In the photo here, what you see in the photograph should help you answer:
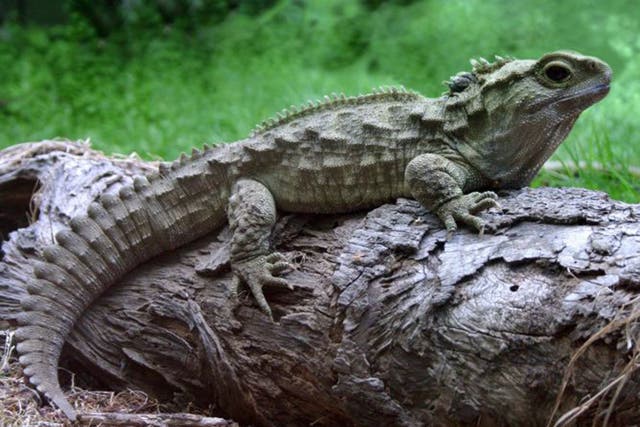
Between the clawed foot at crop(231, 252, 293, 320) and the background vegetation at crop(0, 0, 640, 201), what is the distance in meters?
3.97

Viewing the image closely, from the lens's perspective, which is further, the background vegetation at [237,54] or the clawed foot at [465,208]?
the background vegetation at [237,54]

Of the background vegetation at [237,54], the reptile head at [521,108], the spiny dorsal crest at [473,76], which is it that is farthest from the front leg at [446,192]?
the background vegetation at [237,54]

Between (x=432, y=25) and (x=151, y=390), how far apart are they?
710 cm

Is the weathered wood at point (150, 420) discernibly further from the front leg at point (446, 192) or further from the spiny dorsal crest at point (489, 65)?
the spiny dorsal crest at point (489, 65)

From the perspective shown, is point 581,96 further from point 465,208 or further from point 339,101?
point 339,101

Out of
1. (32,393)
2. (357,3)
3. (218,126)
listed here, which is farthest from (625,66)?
(32,393)

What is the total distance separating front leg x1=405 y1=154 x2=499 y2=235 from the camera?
324cm

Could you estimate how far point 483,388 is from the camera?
2.77m

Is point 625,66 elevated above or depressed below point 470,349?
above

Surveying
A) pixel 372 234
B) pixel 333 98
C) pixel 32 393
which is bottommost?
pixel 32 393

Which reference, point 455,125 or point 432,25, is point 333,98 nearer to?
point 455,125

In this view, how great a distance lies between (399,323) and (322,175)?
1130mm

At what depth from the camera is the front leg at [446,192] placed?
10.6 ft

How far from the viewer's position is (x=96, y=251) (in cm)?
391
